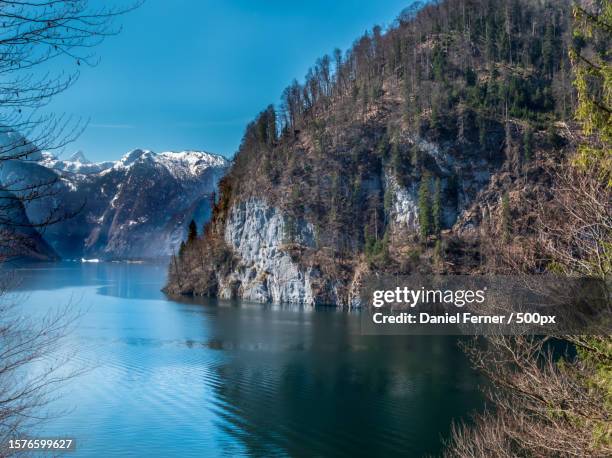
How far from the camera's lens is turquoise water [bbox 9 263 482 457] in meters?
23.5

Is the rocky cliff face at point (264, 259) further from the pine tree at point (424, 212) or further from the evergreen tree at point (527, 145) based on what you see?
the evergreen tree at point (527, 145)

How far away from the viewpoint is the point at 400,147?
285 feet

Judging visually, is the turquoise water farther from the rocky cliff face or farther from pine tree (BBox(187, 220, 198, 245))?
pine tree (BBox(187, 220, 198, 245))

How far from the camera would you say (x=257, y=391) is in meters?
31.8

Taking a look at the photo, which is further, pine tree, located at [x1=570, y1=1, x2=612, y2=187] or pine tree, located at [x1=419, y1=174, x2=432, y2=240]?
pine tree, located at [x1=419, y1=174, x2=432, y2=240]

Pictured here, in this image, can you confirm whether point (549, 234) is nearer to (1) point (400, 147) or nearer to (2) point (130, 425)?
(2) point (130, 425)

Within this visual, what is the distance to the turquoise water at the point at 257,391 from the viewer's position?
2345cm

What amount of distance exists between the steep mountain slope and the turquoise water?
997 inches

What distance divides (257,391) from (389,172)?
59.0m

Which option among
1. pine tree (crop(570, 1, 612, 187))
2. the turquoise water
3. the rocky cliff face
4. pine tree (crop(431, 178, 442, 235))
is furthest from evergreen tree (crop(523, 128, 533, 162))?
pine tree (crop(570, 1, 612, 187))

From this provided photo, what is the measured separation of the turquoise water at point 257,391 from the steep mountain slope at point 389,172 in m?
25.3

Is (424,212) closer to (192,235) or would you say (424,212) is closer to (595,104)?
(192,235)

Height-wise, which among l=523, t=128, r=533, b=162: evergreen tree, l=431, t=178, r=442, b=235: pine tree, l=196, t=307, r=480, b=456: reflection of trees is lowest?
l=196, t=307, r=480, b=456: reflection of trees

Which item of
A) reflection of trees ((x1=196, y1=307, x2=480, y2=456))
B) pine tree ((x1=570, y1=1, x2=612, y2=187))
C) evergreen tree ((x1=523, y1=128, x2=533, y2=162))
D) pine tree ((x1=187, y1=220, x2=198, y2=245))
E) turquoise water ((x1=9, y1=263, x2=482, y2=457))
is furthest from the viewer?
pine tree ((x1=187, y1=220, x2=198, y2=245))
